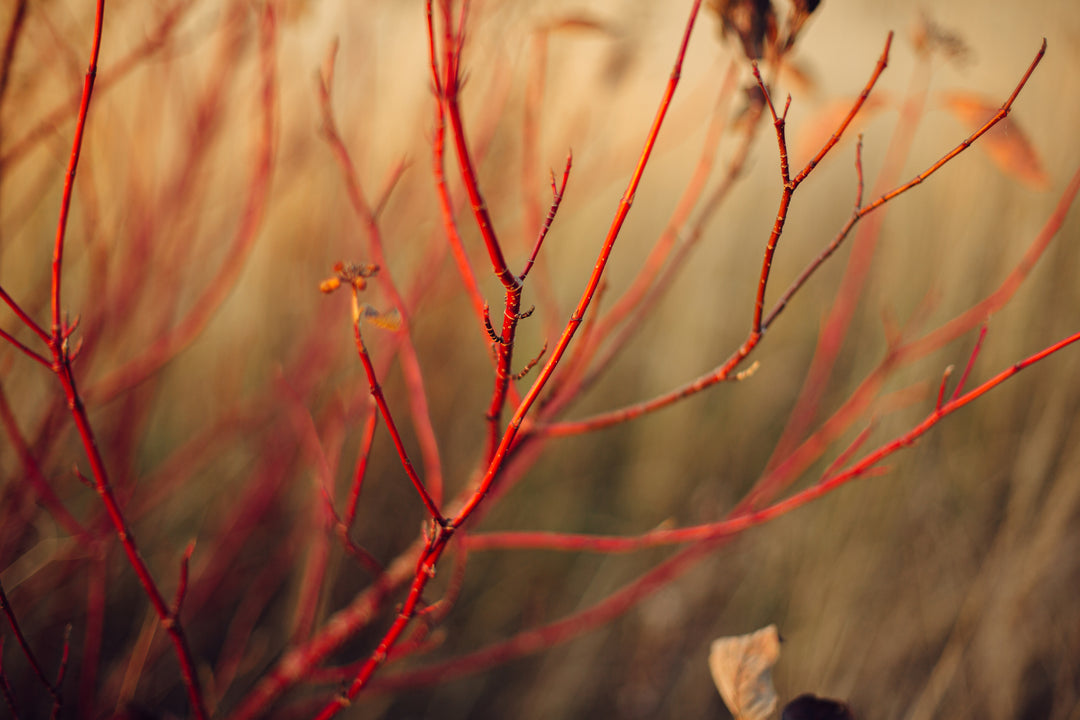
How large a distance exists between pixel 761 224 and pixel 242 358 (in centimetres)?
156

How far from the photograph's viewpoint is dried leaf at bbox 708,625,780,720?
0.42m

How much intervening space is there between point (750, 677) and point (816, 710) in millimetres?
53

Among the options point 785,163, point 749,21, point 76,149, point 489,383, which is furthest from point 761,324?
point 489,383

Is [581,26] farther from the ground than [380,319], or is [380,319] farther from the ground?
[581,26]

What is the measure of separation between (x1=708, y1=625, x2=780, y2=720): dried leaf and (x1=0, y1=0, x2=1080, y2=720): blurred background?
286 millimetres

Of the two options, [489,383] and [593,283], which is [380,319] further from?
[489,383]

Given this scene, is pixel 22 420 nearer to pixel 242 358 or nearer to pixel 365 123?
pixel 242 358

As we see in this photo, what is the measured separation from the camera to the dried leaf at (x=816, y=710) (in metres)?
0.43

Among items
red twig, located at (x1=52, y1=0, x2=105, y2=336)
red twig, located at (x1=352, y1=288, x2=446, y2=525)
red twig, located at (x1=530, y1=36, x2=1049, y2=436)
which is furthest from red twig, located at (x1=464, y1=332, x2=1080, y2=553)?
red twig, located at (x1=52, y1=0, x2=105, y2=336)

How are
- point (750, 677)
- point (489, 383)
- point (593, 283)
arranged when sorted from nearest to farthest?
1. point (593, 283)
2. point (750, 677)
3. point (489, 383)

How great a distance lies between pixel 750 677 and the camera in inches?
16.8

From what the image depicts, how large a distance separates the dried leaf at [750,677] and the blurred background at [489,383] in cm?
29

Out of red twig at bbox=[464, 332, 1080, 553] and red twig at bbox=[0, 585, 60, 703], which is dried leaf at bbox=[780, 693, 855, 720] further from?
→ red twig at bbox=[0, 585, 60, 703]

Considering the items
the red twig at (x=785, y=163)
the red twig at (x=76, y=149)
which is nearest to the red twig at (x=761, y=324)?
the red twig at (x=785, y=163)
